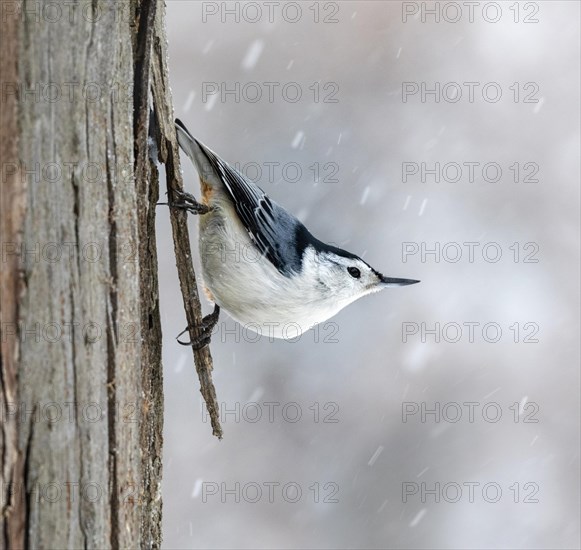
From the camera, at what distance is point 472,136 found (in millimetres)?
4672

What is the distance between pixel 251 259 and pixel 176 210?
0.47 m

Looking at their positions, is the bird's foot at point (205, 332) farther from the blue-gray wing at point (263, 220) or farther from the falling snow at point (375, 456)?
the falling snow at point (375, 456)

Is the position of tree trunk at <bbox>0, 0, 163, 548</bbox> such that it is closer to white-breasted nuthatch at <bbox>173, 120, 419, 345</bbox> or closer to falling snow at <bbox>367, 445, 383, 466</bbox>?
white-breasted nuthatch at <bbox>173, 120, 419, 345</bbox>

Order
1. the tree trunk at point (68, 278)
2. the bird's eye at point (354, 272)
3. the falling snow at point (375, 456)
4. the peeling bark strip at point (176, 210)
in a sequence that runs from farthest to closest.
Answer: the falling snow at point (375, 456) → the bird's eye at point (354, 272) → the peeling bark strip at point (176, 210) → the tree trunk at point (68, 278)

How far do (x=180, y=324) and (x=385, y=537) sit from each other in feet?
5.54

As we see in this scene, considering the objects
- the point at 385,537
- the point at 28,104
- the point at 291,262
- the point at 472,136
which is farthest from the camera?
the point at 472,136

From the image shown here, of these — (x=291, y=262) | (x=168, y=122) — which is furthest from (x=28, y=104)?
(x=291, y=262)

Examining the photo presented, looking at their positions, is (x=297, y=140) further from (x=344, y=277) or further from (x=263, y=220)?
(x=263, y=220)

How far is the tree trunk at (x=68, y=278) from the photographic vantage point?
1.64m

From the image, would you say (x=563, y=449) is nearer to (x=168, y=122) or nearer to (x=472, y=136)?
(x=472, y=136)

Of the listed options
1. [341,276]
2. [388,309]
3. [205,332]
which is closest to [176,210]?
[205,332]

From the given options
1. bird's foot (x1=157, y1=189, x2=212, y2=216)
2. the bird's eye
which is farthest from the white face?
bird's foot (x1=157, y1=189, x2=212, y2=216)

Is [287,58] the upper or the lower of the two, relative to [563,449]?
upper

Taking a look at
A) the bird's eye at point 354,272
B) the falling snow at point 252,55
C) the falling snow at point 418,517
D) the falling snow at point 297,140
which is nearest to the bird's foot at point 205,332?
the bird's eye at point 354,272
